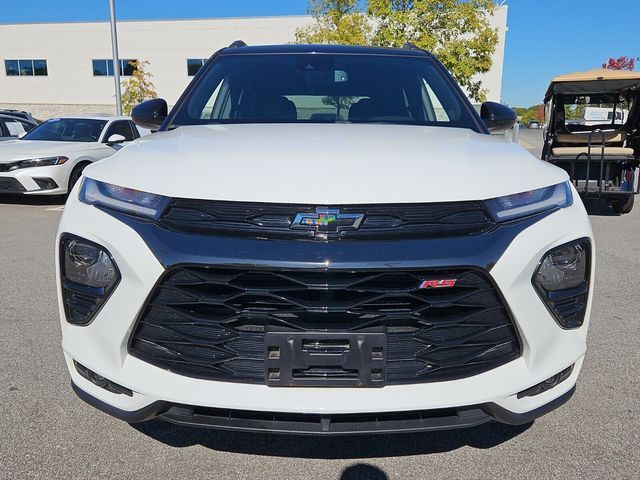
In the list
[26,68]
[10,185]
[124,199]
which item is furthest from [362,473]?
[26,68]

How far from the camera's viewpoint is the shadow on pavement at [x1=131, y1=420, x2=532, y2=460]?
7.28ft

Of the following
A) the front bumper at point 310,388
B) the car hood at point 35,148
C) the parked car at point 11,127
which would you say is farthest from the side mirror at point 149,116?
the parked car at point 11,127

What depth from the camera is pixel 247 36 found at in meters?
34.6

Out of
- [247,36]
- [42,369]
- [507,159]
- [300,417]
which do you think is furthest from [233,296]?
[247,36]

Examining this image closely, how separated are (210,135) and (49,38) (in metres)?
42.5

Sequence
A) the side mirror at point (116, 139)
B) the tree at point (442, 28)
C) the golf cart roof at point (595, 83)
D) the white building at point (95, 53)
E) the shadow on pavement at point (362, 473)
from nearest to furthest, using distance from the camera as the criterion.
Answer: the shadow on pavement at point (362, 473), the side mirror at point (116, 139), the golf cart roof at point (595, 83), the tree at point (442, 28), the white building at point (95, 53)

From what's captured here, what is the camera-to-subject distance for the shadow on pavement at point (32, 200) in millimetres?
9356

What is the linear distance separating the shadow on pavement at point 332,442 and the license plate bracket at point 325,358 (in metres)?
0.63

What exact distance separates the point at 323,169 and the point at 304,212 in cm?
19

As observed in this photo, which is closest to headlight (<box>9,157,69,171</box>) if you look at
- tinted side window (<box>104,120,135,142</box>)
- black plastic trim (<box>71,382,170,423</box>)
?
tinted side window (<box>104,120,135,142</box>)

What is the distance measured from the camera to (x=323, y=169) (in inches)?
69.6

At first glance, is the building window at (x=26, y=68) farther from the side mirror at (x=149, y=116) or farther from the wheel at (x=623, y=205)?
the side mirror at (x=149, y=116)

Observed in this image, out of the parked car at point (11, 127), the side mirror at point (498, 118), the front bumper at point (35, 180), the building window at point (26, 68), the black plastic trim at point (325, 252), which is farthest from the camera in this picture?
the building window at point (26, 68)

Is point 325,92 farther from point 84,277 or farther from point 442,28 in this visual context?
point 442,28
